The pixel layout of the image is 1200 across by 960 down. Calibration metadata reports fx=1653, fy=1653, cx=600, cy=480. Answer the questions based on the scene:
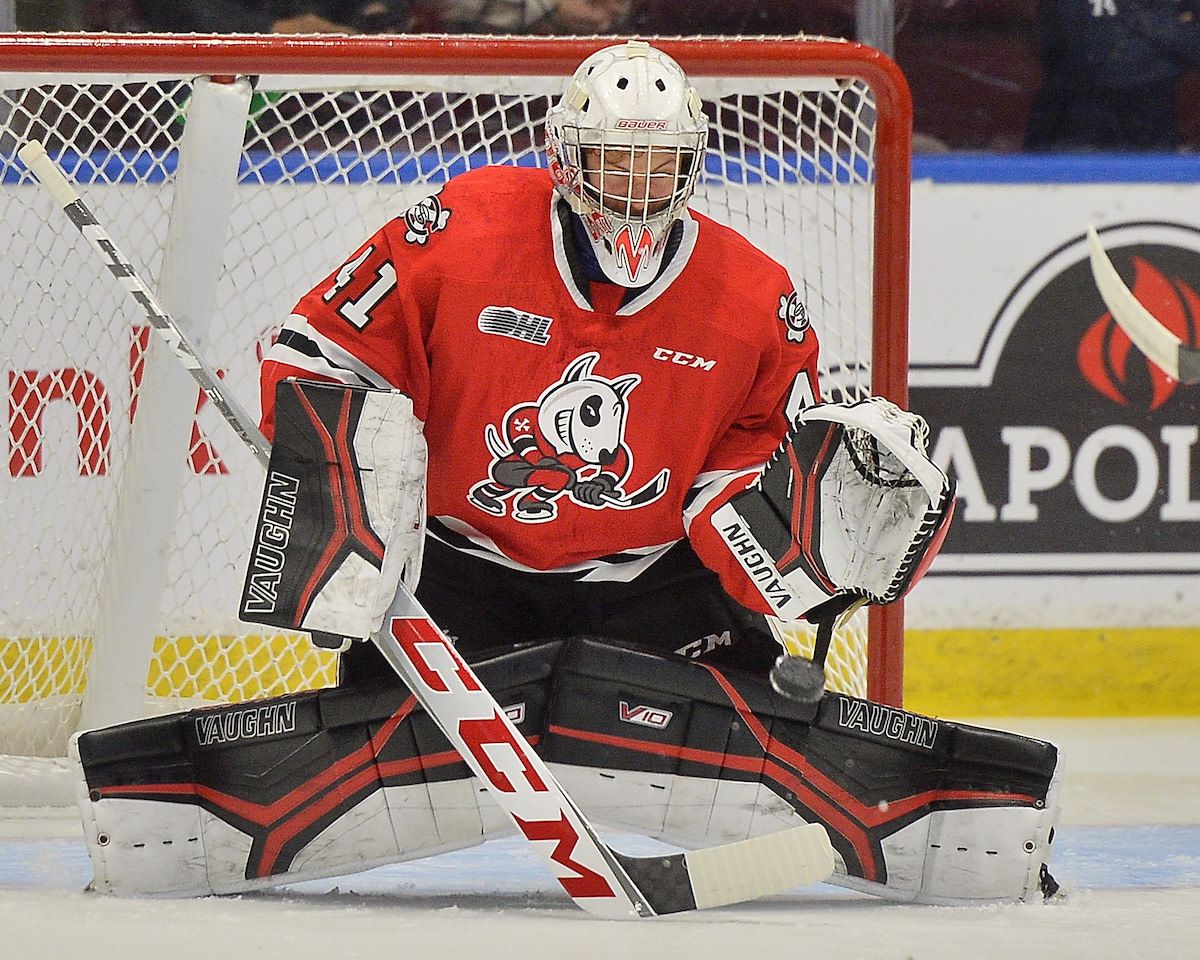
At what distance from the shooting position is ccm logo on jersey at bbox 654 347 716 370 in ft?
6.60

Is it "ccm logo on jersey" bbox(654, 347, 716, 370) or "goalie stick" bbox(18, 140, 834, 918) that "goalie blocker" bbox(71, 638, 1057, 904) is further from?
"ccm logo on jersey" bbox(654, 347, 716, 370)

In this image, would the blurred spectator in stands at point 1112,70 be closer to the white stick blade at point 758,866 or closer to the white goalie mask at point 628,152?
the white goalie mask at point 628,152

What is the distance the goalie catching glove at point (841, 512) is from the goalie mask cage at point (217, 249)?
1.44 ft

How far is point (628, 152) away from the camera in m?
1.90

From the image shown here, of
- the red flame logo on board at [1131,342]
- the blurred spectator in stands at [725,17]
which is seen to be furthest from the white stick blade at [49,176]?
the red flame logo on board at [1131,342]

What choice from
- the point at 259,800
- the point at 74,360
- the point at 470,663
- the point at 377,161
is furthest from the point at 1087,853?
the point at 74,360

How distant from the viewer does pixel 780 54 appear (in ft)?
7.52

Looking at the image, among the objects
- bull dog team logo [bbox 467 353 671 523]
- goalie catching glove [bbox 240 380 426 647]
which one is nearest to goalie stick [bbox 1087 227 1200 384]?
bull dog team logo [bbox 467 353 671 523]

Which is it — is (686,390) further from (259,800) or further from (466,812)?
(259,800)

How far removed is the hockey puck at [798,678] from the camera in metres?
1.87

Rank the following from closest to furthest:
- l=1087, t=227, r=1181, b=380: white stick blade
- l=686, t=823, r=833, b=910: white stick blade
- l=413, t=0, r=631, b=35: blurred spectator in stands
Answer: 1. l=686, t=823, r=833, b=910: white stick blade
2. l=1087, t=227, r=1181, b=380: white stick blade
3. l=413, t=0, r=631, b=35: blurred spectator in stands

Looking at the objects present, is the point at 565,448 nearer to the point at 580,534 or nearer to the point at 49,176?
the point at 580,534

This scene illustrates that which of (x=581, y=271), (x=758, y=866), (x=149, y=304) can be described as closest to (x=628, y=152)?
A: (x=581, y=271)

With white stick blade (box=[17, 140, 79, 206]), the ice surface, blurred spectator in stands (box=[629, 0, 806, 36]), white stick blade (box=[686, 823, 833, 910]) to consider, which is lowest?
the ice surface
